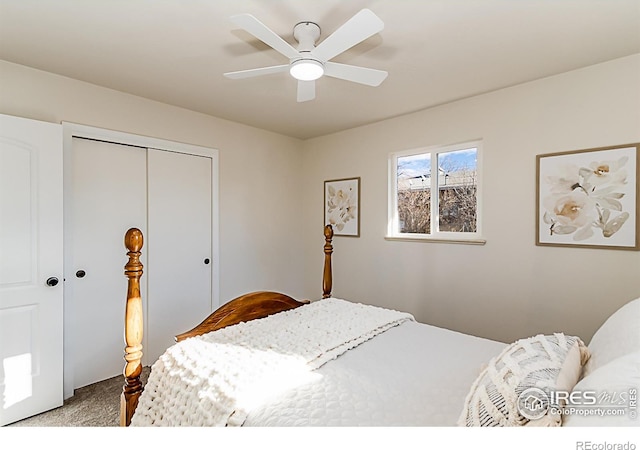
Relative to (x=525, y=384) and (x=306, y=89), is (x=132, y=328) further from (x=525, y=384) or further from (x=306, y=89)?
(x=306, y=89)

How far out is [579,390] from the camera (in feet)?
2.65

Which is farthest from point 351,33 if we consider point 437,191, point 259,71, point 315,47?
point 437,191

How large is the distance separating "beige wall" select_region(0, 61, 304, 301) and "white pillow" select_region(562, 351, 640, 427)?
3.08m

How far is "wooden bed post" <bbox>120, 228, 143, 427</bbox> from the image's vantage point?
4.66 feet

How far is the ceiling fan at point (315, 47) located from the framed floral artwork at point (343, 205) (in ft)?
5.57

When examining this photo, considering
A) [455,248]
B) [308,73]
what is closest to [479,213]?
[455,248]

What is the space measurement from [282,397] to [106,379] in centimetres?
232

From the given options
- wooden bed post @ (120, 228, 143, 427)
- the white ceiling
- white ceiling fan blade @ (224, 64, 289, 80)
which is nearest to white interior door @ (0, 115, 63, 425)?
the white ceiling

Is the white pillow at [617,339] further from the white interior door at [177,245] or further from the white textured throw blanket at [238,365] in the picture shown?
the white interior door at [177,245]

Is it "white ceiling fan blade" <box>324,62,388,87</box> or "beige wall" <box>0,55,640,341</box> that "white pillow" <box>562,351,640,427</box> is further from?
"beige wall" <box>0,55,640,341</box>

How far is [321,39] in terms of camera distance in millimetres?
1851

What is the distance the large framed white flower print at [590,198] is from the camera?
204 centimetres

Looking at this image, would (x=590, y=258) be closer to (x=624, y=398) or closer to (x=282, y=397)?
(x=624, y=398)

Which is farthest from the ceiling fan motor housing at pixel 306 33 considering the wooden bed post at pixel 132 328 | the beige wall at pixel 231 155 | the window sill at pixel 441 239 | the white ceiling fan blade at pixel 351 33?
the window sill at pixel 441 239
